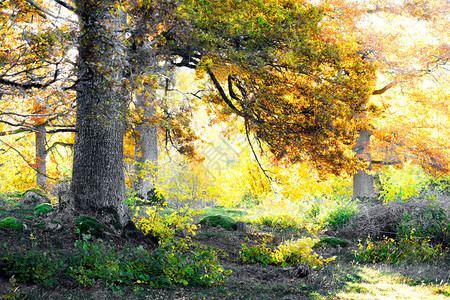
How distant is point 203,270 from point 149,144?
9793mm

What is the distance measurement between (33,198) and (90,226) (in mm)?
3856

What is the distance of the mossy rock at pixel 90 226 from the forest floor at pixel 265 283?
17cm

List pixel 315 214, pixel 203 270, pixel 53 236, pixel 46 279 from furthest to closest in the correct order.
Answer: pixel 315 214, pixel 53 236, pixel 203 270, pixel 46 279

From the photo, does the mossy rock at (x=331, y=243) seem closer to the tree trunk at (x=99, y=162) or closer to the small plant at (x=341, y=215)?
the small plant at (x=341, y=215)

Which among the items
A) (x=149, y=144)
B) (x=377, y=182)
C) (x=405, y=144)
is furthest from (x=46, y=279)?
(x=377, y=182)

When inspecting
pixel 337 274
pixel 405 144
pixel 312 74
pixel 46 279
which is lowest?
pixel 337 274

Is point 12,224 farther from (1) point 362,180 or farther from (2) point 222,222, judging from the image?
(1) point 362,180

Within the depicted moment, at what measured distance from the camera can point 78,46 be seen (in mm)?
4270

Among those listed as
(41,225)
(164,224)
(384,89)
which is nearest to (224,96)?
(164,224)

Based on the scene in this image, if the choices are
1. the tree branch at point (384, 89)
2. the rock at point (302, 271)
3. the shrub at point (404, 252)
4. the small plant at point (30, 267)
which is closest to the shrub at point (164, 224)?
the rock at point (302, 271)

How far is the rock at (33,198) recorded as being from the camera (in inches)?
326

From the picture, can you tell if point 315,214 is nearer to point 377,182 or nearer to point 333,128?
point 333,128

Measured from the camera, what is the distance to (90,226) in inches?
217

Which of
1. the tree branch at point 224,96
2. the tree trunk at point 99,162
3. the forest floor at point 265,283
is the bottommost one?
the forest floor at point 265,283
